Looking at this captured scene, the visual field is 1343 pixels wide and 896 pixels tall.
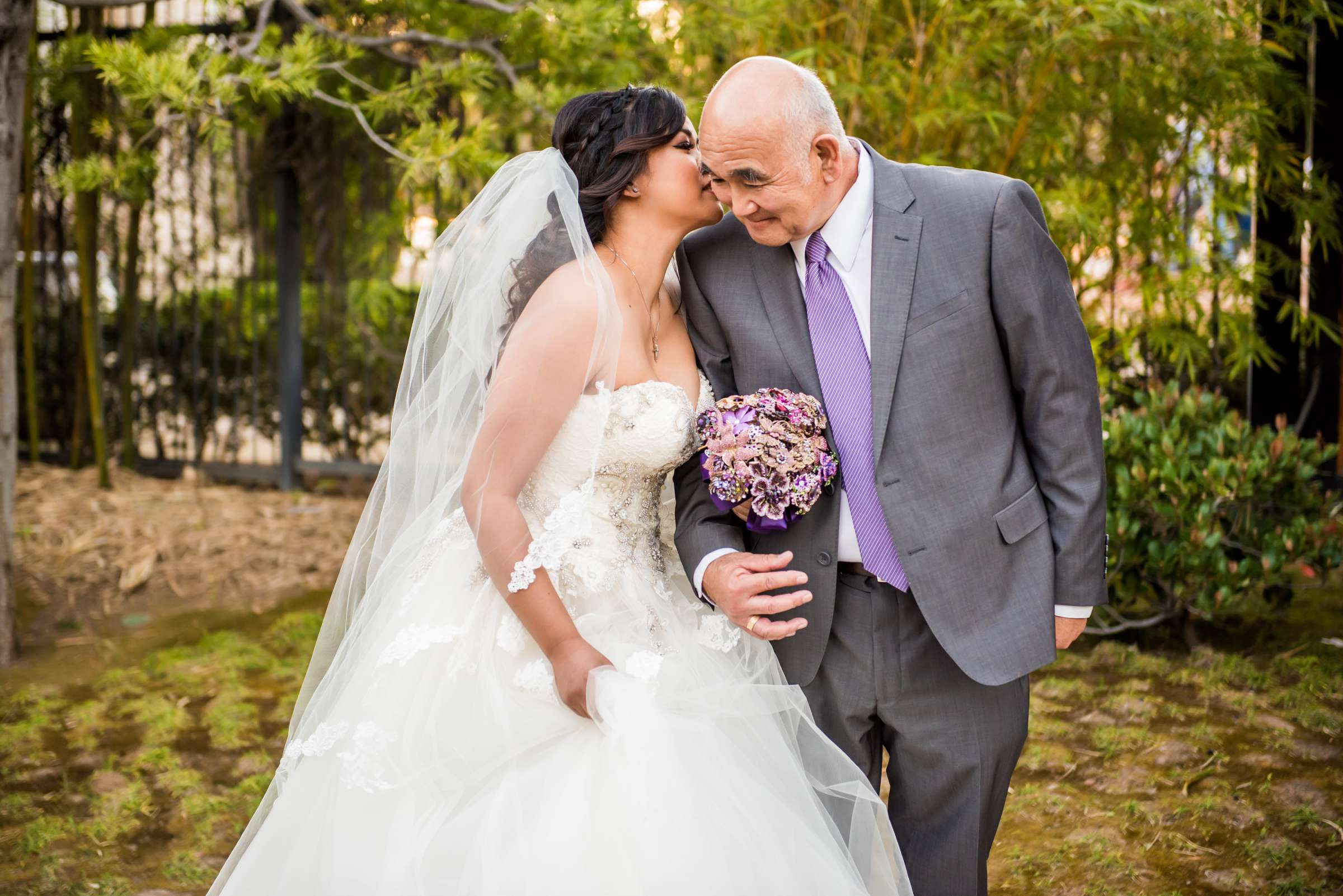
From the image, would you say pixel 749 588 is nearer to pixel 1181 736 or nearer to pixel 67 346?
pixel 1181 736

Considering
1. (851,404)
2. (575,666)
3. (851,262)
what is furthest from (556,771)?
(851,262)

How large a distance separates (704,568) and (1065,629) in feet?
2.14

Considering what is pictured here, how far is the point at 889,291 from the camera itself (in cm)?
190

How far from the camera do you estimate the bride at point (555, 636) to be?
1729 mm

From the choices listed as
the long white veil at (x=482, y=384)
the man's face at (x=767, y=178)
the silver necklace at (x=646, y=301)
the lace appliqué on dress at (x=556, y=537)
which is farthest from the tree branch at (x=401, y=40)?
the lace appliqué on dress at (x=556, y=537)

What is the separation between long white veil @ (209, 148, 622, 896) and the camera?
1937mm

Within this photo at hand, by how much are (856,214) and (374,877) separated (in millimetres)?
1396

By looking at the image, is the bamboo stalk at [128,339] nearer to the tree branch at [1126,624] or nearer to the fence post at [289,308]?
the fence post at [289,308]

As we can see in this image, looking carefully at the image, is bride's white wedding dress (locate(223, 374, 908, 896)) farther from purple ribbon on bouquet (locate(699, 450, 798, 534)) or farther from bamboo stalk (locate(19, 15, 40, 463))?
bamboo stalk (locate(19, 15, 40, 463))

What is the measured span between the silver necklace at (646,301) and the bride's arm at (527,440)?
0.19 meters

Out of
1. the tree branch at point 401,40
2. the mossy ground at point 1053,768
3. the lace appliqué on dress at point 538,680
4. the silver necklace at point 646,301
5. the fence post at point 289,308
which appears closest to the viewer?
the lace appliqué on dress at point 538,680

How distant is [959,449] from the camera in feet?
6.21

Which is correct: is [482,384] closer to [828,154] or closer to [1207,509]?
[828,154]

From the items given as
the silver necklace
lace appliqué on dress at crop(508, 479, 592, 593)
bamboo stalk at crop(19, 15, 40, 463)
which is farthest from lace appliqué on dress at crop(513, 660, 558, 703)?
bamboo stalk at crop(19, 15, 40, 463)
